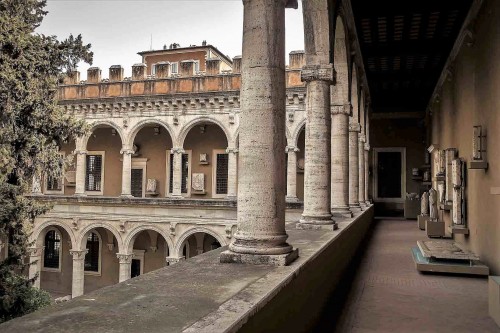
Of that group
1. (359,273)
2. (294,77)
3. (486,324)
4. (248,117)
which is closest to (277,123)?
(248,117)

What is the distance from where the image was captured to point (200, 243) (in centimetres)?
2211

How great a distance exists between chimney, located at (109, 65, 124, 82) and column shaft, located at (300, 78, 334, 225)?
16782mm

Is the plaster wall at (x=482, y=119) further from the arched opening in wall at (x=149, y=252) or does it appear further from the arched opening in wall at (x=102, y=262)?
the arched opening in wall at (x=102, y=262)

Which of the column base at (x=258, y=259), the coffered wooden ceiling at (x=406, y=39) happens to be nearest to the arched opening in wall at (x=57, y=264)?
the coffered wooden ceiling at (x=406, y=39)

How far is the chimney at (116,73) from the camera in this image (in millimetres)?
22161

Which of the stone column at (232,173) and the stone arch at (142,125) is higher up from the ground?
the stone arch at (142,125)

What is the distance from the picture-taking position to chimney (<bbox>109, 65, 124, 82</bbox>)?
72.7ft

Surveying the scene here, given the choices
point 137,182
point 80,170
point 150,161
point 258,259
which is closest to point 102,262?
point 137,182

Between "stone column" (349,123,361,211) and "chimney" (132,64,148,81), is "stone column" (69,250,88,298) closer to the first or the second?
"chimney" (132,64,148,81)

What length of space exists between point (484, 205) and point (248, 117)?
556 cm

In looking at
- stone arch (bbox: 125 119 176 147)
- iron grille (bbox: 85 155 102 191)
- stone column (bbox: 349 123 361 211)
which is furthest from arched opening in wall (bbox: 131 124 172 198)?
stone column (bbox: 349 123 361 211)

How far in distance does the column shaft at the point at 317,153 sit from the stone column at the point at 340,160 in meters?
2.49

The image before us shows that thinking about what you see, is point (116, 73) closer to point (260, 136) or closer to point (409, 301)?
point (409, 301)

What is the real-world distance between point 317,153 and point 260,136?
3297 mm
